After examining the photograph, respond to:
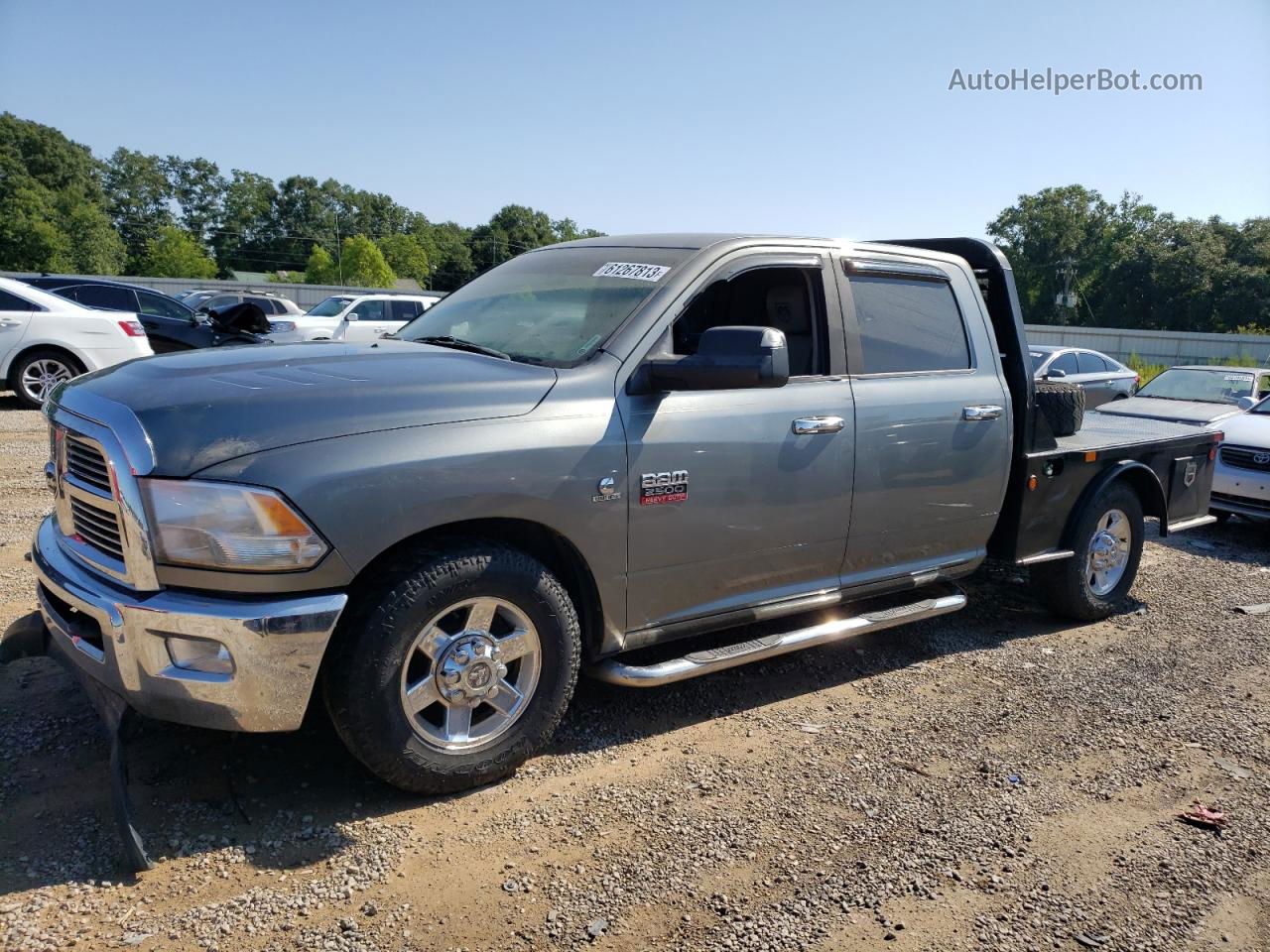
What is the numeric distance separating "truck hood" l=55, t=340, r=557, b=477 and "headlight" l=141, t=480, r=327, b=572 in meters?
0.08

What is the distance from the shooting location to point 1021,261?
79.7 metres

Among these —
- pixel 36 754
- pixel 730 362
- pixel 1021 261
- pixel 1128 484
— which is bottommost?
pixel 36 754

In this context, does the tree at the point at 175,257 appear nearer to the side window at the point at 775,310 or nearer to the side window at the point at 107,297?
the side window at the point at 107,297

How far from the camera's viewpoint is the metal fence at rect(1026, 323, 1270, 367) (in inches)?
1409

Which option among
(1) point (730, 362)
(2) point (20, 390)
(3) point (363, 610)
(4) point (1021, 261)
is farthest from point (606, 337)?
(4) point (1021, 261)

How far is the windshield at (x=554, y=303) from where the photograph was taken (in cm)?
368

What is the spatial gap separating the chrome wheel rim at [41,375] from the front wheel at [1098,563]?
1098 centimetres

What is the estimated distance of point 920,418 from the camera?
4.35 metres

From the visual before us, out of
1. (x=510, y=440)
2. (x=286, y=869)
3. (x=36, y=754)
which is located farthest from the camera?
(x=36, y=754)

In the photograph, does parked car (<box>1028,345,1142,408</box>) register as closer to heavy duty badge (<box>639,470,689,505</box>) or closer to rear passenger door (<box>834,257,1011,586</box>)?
rear passenger door (<box>834,257,1011,586</box>)

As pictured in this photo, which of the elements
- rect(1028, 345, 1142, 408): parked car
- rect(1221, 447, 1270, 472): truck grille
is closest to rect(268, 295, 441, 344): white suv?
rect(1028, 345, 1142, 408): parked car

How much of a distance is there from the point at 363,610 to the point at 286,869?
794mm

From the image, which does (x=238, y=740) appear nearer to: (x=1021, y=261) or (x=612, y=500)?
(x=612, y=500)

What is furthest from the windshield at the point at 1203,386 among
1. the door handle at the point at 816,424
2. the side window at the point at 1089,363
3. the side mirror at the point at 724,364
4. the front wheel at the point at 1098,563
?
the side mirror at the point at 724,364
